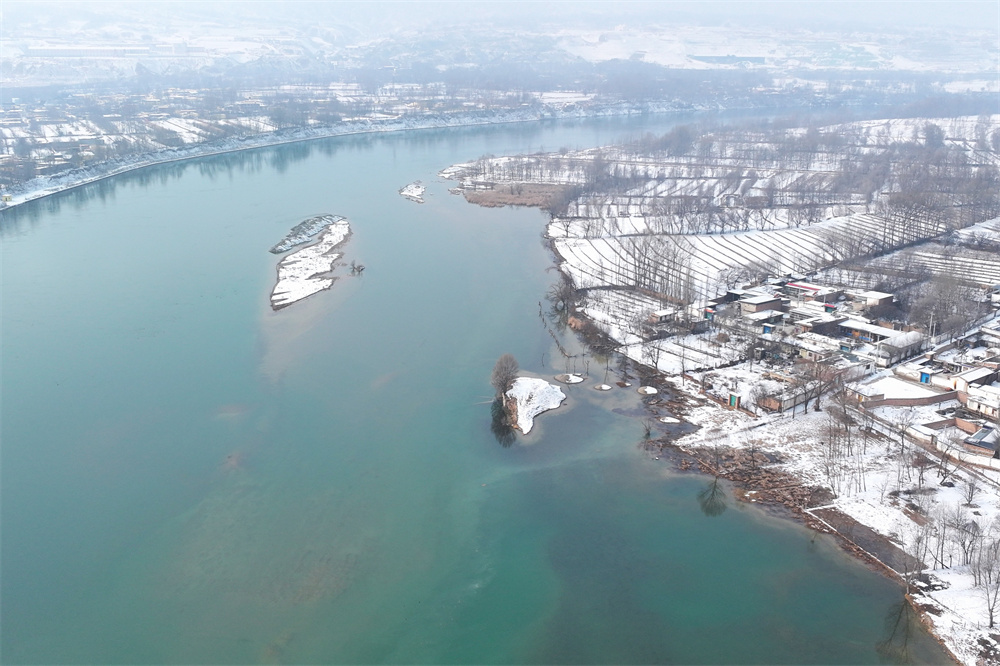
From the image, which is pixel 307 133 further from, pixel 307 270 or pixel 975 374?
pixel 975 374

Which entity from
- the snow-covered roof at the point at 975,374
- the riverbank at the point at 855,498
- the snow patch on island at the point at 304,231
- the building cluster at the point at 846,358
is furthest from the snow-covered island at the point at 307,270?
the snow-covered roof at the point at 975,374

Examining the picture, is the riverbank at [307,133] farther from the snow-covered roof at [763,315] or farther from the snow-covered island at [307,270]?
the snow-covered roof at [763,315]

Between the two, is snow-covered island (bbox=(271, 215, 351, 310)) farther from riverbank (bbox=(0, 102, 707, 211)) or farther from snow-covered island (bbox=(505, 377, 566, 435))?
riverbank (bbox=(0, 102, 707, 211))

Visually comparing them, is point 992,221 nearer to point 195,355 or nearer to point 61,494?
point 195,355

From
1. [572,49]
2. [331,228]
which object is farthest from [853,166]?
[572,49]

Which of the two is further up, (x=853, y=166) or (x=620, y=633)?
(x=853, y=166)

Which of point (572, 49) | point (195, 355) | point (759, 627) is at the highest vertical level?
point (572, 49)
